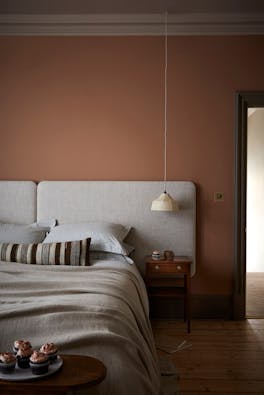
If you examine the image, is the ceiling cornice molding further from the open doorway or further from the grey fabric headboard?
the open doorway

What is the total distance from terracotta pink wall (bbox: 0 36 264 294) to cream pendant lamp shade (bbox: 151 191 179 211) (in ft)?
1.16

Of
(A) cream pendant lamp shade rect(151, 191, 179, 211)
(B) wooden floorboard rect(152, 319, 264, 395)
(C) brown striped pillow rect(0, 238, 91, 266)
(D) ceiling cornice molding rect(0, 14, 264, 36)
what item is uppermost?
(D) ceiling cornice molding rect(0, 14, 264, 36)

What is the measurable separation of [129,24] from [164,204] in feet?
5.59

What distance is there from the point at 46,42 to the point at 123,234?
1948mm

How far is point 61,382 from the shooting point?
1176 millimetres

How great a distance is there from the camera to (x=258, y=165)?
5.84 metres

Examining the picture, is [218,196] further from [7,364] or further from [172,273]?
[7,364]

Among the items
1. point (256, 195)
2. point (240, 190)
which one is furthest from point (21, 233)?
point (256, 195)

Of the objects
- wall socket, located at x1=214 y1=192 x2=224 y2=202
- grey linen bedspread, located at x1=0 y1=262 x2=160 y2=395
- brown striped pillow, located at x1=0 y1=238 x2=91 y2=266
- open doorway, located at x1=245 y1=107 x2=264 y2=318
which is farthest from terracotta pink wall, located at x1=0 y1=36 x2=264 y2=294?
open doorway, located at x1=245 y1=107 x2=264 y2=318

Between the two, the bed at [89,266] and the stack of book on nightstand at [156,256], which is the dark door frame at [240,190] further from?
the stack of book on nightstand at [156,256]

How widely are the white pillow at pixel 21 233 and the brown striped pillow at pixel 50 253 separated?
217mm

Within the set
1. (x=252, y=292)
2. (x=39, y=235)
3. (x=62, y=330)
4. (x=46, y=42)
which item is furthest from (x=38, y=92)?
(x=252, y=292)

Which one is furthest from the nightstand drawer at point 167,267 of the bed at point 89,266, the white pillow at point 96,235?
the white pillow at point 96,235

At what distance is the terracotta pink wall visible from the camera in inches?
141
